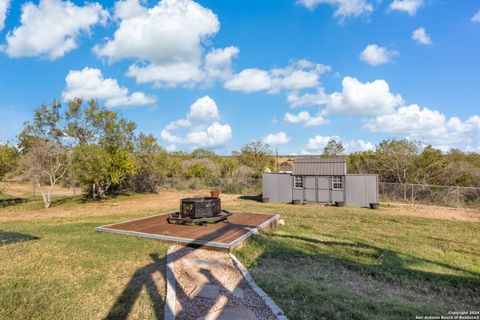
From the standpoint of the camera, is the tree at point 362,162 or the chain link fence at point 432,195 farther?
the tree at point 362,162

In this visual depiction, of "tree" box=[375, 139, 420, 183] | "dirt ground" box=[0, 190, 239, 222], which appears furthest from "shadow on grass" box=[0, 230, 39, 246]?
"tree" box=[375, 139, 420, 183]

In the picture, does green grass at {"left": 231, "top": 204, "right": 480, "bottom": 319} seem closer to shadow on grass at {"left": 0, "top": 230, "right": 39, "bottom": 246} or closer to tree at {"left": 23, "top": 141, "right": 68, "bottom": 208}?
shadow on grass at {"left": 0, "top": 230, "right": 39, "bottom": 246}

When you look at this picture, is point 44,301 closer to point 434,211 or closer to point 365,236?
point 365,236

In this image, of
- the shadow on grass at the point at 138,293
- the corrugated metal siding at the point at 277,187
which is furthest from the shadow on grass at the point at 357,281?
the corrugated metal siding at the point at 277,187

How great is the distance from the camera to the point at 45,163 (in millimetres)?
15391

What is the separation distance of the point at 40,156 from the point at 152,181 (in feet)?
32.2

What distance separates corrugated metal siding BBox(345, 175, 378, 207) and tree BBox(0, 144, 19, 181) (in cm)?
1890

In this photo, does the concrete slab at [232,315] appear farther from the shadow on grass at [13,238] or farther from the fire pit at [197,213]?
the shadow on grass at [13,238]

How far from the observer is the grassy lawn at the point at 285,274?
3.45 meters

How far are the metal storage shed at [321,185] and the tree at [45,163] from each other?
12482 millimetres

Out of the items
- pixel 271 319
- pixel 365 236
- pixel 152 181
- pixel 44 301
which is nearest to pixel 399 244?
pixel 365 236

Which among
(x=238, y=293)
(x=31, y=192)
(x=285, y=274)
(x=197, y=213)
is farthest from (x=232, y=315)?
(x=31, y=192)

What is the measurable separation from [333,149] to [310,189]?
546 inches

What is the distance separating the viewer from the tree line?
595 inches
